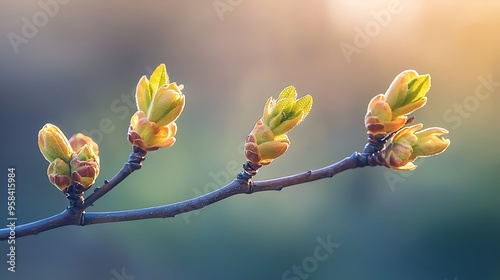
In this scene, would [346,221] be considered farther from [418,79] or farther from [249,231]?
[418,79]

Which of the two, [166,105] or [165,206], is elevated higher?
[166,105]

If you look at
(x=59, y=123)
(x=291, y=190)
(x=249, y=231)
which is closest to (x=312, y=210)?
(x=291, y=190)

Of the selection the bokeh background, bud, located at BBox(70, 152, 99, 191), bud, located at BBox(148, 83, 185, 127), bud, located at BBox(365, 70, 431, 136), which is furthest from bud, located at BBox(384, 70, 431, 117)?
the bokeh background

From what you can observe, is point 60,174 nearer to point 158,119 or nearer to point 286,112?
point 158,119

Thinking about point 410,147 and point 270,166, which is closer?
point 410,147

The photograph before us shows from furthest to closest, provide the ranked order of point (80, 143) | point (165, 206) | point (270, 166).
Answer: point (270, 166), point (80, 143), point (165, 206)

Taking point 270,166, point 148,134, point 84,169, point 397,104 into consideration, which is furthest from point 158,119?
point 270,166

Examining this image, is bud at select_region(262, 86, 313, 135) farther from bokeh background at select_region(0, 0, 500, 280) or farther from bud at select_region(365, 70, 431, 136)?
bokeh background at select_region(0, 0, 500, 280)

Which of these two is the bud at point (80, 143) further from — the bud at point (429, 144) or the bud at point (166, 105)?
the bud at point (429, 144)
